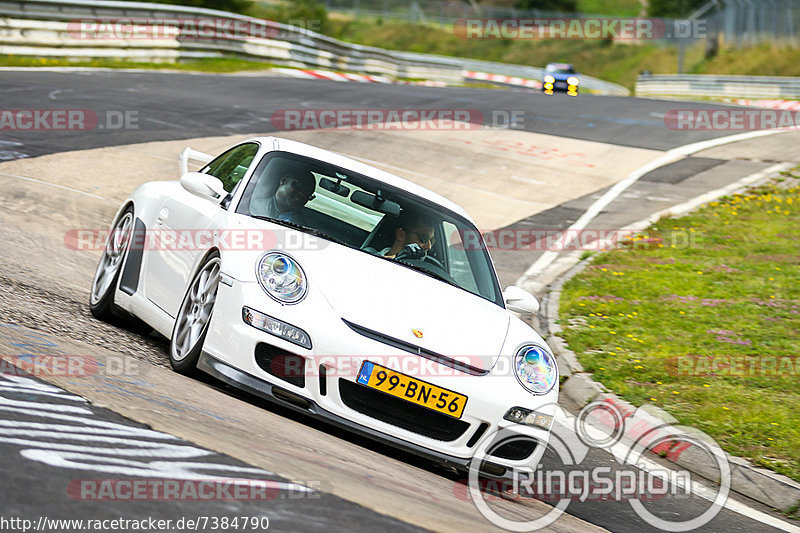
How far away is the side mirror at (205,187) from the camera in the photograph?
6.05 m

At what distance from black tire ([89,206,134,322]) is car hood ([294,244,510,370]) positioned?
6.01ft

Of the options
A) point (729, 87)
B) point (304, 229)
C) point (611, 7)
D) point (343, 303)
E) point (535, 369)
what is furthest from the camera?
point (611, 7)

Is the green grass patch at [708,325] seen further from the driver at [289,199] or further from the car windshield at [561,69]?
the car windshield at [561,69]

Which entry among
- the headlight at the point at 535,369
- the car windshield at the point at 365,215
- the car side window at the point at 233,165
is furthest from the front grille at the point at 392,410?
the car side window at the point at 233,165

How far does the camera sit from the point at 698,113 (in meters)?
25.0

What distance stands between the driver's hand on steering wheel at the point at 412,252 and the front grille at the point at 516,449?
1456mm

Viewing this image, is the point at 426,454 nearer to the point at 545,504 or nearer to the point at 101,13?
the point at 545,504

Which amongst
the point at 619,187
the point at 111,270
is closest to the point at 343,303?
the point at 111,270

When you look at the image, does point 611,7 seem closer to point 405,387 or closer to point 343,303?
point 343,303

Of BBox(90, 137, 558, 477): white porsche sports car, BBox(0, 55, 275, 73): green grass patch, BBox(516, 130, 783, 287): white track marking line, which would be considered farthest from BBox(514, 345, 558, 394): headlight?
BBox(0, 55, 275, 73): green grass patch

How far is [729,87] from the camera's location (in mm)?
36406

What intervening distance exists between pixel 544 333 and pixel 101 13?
17657 millimetres

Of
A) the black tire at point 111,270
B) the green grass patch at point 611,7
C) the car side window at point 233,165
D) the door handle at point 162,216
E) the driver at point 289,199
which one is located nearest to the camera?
the driver at point 289,199

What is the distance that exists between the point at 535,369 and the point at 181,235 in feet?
7.89
